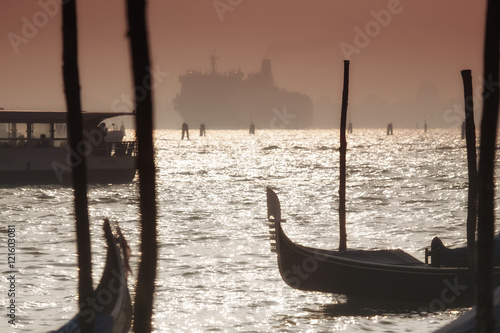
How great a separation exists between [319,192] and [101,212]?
14.9 meters

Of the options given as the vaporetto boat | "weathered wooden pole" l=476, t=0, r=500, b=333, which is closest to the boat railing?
the vaporetto boat

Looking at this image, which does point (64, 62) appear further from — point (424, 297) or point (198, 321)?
point (424, 297)

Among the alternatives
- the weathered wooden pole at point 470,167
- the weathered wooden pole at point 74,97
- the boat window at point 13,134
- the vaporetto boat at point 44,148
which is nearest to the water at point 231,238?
the vaporetto boat at point 44,148

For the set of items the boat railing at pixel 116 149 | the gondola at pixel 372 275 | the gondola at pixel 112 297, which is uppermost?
the boat railing at pixel 116 149

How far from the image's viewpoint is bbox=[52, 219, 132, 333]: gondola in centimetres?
895

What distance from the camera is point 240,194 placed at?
4284cm

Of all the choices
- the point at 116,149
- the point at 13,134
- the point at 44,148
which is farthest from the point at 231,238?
the point at 116,149

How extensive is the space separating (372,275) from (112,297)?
5.86 m

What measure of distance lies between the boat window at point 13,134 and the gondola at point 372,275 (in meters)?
25.5

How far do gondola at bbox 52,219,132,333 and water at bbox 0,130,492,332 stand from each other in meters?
3.45

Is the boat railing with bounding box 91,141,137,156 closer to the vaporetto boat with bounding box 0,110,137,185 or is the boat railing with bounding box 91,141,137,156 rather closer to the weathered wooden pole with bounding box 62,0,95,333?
the vaporetto boat with bounding box 0,110,137,185

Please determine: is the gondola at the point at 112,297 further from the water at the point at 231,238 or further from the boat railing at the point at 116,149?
the boat railing at the point at 116,149

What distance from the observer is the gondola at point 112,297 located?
8.95m

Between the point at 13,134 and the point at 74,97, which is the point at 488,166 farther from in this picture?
the point at 13,134
